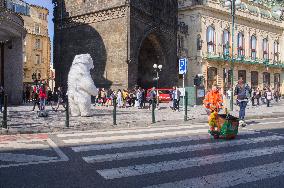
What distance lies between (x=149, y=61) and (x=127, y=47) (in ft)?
24.3

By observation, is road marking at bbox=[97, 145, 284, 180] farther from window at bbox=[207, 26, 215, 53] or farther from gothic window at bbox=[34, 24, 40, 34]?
gothic window at bbox=[34, 24, 40, 34]

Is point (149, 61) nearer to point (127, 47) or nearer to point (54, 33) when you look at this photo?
point (127, 47)

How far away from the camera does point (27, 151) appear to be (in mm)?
7309

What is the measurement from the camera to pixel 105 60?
32969mm

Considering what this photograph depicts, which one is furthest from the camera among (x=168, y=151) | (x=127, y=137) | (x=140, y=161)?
(x=127, y=137)

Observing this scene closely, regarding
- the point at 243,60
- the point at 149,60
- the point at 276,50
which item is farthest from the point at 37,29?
the point at 276,50

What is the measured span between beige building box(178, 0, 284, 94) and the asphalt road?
3431cm

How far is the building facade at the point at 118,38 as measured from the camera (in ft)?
103

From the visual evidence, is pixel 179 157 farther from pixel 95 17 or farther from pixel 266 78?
pixel 266 78

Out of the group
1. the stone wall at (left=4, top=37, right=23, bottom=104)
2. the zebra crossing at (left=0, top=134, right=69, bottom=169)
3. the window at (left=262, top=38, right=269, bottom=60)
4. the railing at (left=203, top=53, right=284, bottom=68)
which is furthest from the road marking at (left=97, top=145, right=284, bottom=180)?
the window at (left=262, top=38, right=269, bottom=60)

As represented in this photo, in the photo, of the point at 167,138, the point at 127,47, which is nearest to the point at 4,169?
the point at 167,138

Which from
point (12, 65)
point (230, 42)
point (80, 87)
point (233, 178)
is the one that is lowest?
point (233, 178)

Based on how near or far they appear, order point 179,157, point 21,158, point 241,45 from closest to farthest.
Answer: point 21,158
point 179,157
point 241,45

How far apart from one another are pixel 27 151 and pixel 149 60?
31.3 meters
